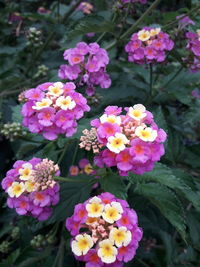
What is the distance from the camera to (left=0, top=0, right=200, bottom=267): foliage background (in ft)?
5.02

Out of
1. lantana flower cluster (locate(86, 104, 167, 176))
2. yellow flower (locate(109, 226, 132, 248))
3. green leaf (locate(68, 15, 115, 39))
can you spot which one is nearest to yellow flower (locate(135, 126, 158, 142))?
lantana flower cluster (locate(86, 104, 167, 176))

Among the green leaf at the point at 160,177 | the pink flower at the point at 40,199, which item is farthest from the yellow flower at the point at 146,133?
the pink flower at the point at 40,199

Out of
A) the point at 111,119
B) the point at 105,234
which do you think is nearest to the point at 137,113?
the point at 111,119

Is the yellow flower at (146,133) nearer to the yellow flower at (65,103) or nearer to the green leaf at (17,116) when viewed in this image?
the yellow flower at (65,103)

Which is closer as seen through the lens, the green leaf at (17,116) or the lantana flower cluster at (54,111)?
the lantana flower cluster at (54,111)

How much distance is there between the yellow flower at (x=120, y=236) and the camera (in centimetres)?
121

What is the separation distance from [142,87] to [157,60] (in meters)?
0.27

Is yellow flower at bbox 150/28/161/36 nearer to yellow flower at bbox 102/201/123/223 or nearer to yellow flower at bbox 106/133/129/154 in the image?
yellow flower at bbox 106/133/129/154

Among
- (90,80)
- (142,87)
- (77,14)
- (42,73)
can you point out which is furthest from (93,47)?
(77,14)

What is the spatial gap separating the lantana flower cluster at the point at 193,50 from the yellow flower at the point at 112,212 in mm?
1143

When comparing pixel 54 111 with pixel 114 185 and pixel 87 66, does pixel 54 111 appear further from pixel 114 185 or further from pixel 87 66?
pixel 87 66

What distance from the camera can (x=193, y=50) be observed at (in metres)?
2.10

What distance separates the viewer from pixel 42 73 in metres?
2.52

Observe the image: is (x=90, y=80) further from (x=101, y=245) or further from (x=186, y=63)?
(x=101, y=245)
